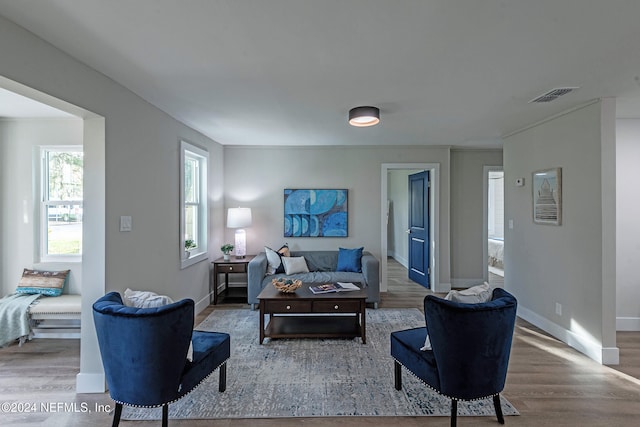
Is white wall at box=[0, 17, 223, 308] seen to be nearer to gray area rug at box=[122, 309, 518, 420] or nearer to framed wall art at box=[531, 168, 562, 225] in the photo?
gray area rug at box=[122, 309, 518, 420]

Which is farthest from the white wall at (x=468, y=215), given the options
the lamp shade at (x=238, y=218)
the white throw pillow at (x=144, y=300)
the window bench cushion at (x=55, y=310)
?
the window bench cushion at (x=55, y=310)

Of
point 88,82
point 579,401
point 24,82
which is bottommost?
point 579,401

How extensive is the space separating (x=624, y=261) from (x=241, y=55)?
4.56 metres

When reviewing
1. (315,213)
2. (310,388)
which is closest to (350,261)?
(315,213)

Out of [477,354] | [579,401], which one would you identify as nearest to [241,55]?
[477,354]

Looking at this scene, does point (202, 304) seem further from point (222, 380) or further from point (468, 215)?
point (468, 215)

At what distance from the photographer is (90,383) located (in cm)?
247

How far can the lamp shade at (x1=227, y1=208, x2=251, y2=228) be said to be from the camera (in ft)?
16.0

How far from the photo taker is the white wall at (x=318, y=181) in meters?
5.36

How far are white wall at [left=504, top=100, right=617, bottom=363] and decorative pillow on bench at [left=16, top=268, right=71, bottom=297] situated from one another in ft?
17.7

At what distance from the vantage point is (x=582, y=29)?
1.79 m

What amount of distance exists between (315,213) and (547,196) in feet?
10.3

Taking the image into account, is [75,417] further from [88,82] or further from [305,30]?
[305,30]

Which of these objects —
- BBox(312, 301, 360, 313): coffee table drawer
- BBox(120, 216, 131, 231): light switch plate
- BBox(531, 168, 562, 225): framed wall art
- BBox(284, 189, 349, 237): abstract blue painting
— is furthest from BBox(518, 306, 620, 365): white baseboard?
BBox(120, 216, 131, 231): light switch plate
